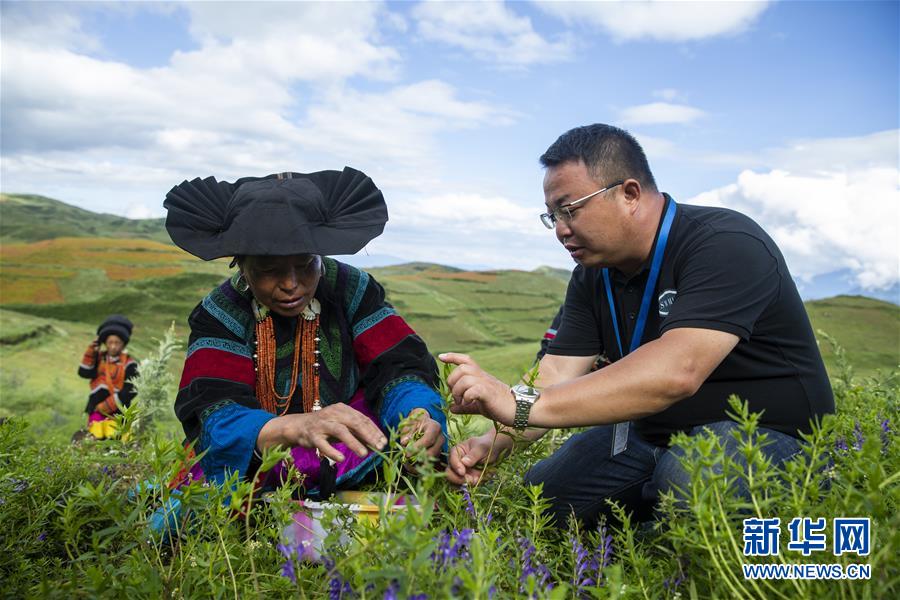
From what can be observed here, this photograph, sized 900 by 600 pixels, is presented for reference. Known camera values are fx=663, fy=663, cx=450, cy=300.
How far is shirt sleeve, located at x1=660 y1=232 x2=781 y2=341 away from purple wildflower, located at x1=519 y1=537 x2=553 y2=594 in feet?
4.06

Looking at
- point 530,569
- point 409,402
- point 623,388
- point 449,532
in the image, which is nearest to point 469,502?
point 449,532

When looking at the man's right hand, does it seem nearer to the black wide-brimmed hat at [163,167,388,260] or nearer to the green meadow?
the green meadow

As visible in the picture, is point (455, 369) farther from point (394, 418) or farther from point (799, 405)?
point (799, 405)

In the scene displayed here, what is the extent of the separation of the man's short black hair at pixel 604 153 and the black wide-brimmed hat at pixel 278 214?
898 mm

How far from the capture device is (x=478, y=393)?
7.54ft

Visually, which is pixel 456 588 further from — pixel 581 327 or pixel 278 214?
pixel 581 327

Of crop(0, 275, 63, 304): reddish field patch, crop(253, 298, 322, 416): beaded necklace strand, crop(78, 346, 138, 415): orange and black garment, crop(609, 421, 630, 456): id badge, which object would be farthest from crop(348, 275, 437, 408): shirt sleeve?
crop(0, 275, 63, 304): reddish field patch

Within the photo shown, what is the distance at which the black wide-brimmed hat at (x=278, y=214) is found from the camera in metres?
2.67

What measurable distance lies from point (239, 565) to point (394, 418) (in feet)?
4.55

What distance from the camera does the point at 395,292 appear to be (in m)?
19.5

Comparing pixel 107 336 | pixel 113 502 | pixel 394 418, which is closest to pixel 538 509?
pixel 113 502

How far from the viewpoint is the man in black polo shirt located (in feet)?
8.11

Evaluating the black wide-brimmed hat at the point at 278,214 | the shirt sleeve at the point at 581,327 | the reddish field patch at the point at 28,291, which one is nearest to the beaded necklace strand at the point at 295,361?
the black wide-brimmed hat at the point at 278,214

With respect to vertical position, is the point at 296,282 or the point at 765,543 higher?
the point at 296,282
